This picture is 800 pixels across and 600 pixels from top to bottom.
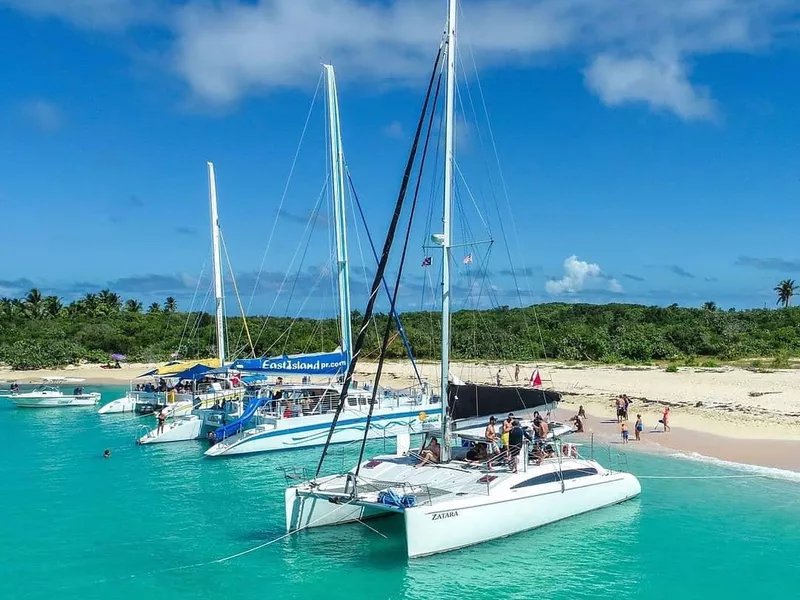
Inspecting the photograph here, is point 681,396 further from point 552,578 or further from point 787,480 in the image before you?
point 552,578

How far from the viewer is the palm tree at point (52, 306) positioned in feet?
354

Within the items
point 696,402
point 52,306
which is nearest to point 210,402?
point 696,402

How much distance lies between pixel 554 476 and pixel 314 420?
47.9 feet

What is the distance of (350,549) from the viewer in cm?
1984

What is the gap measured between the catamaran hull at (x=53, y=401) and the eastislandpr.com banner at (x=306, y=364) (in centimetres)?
2567

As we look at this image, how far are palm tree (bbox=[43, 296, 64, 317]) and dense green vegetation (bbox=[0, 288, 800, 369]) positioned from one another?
0.50 feet

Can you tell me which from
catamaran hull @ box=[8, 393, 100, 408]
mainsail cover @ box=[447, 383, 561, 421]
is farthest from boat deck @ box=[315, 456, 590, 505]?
catamaran hull @ box=[8, 393, 100, 408]

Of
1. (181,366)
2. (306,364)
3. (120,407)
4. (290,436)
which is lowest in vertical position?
(120,407)

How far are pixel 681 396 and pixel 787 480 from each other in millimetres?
19376

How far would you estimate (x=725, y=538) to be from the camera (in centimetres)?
2061

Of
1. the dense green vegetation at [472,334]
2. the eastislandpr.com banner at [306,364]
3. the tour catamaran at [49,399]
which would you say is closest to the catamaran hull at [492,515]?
the eastislandpr.com banner at [306,364]

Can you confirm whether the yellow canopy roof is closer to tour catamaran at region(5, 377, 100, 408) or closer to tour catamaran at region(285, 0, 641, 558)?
tour catamaran at region(5, 377, 100, 408)

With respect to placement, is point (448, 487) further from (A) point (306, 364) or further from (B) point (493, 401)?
(A) point (306, 364)

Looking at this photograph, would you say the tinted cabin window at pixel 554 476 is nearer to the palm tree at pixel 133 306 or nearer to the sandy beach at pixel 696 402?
the sandy beach at pixel 696 402
